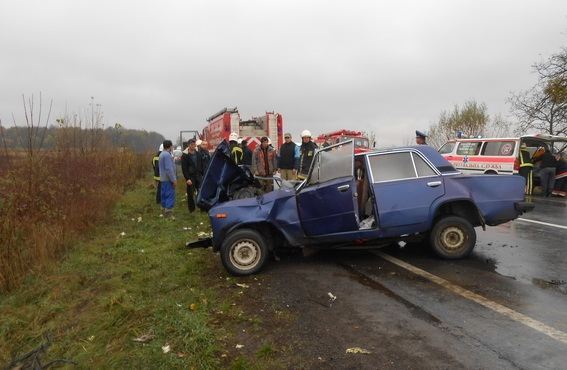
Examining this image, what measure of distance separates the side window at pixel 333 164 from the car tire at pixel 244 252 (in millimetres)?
1158

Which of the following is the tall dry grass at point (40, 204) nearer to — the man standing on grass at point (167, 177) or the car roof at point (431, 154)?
the man standing on grass at point (167, 177)

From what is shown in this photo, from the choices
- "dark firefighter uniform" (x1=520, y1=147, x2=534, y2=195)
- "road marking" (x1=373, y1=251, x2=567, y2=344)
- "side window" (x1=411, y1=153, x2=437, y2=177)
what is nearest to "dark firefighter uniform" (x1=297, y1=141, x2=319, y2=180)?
"side window" (x1=411, y1=153, x2=437, y2=177)

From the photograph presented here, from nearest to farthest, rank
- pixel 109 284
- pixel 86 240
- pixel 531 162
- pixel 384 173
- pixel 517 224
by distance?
1. pixel 109 284
2. pixel 384 173
3. pixel 86 240
4. pixel 517 224
5. pixel 531 162

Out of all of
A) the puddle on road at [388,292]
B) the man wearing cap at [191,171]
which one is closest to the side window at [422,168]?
the puddle on road at [388,292]

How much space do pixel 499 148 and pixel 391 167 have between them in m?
10.5

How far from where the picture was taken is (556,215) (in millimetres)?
9961

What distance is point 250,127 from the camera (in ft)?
59.0

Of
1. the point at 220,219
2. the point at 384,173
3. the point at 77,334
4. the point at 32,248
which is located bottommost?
the point at 77,334

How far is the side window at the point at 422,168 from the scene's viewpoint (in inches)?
241

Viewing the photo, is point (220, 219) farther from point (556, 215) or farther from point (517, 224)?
point (556, 215)

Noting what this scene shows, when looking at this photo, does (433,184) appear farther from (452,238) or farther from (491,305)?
(491,305)

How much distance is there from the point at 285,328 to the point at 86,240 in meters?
5.52

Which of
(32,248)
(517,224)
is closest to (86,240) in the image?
(32,248)

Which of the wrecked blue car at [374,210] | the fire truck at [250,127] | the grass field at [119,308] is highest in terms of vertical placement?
the fire truck at [250,127]
